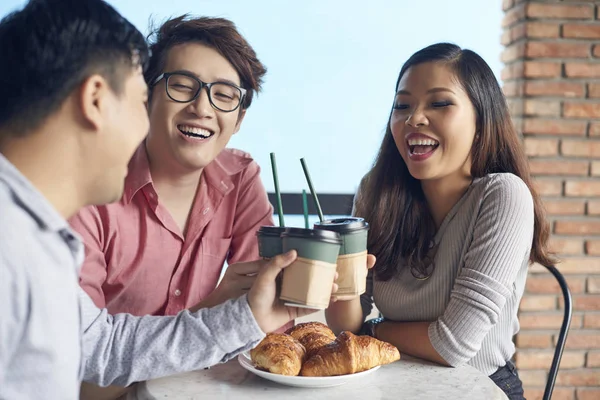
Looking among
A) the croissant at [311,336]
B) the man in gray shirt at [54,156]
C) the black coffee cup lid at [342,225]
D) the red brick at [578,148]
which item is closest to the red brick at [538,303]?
the red brick at [578,148]

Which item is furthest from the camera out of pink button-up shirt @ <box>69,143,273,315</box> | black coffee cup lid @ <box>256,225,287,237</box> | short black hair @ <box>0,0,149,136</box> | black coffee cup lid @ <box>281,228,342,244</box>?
pink button-up shirt @ <box>69,143,273,315</box>

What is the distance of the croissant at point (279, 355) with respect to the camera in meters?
1.44

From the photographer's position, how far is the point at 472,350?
5.38ft

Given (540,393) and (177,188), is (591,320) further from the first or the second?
(177,188)

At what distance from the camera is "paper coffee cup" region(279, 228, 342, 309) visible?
4.26 feet

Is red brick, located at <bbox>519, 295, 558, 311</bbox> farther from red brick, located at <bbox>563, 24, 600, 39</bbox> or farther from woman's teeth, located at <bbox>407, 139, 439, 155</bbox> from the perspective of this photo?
woman's teeth, located at <bbox>407, 139, 439, 155</bbox>

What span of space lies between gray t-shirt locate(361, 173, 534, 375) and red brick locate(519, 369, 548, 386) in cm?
150

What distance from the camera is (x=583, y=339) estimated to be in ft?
10.9

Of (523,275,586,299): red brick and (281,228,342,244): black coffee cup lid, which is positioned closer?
(281,228,342,244): black coffee cup lid

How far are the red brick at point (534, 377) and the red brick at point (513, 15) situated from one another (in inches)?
70.4

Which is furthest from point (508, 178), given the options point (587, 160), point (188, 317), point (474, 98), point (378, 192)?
point (587, 160)

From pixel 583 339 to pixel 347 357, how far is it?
7.59ft

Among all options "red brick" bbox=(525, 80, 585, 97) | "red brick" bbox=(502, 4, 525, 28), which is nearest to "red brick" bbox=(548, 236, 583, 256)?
"red brick" bbox=(525, 80, 585, 97)

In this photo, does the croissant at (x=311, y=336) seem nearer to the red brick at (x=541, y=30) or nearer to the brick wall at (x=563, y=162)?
the brick wall at (x=563, y=162)
